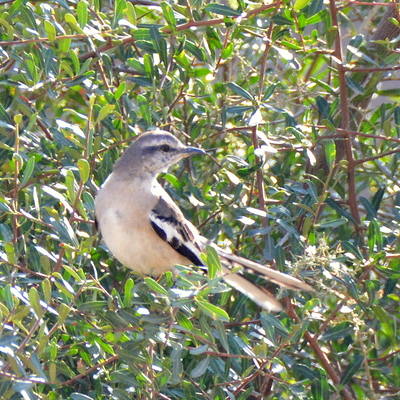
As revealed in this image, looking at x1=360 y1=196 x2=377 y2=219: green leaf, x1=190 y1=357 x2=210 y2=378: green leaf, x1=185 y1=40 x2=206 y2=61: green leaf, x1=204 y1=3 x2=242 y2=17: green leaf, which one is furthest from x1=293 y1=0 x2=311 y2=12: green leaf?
x1=190 y1=357 x2=210 y2=378: green leaf

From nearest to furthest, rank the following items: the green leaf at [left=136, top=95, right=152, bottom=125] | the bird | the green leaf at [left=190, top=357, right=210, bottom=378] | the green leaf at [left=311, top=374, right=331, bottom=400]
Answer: the green leaf at [left=190, top=357, right=210, bottom=378]
the green leaf at [left=311, top=374, right=331, bottom=400]
the green leaf at [left=136, top=95, right=152, bottom=125]
the bird

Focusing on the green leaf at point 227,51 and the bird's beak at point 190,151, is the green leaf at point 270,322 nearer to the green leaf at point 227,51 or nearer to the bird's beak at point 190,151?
the bird's beak at point 190,151

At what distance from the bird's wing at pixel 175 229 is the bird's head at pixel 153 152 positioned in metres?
0.24

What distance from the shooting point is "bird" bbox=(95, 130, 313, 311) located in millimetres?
3590

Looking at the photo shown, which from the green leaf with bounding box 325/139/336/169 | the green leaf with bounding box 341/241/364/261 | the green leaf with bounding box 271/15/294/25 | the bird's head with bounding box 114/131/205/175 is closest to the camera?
the green leaf with bounding box 341/241/364/261

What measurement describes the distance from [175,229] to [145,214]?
7.3 inches

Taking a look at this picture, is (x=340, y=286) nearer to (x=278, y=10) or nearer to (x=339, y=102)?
(x=339, y=102)

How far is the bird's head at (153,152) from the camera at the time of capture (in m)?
3.74

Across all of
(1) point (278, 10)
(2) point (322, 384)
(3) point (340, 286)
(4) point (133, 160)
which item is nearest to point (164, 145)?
(4) point (133, 160)

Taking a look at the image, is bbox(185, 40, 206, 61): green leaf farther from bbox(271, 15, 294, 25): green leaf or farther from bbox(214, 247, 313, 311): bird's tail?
bbox(214, 247, 313, 311): bird's tail

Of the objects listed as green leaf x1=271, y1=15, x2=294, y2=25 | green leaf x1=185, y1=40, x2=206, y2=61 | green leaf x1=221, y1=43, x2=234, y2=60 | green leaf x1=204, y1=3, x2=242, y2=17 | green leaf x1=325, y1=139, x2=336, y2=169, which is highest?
green leaf x1=204, y1=3, x2=242, y2=17

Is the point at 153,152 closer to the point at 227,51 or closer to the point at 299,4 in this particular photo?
the point at 227,51

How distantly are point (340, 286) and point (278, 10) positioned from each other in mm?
1410

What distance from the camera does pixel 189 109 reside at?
3984mm
